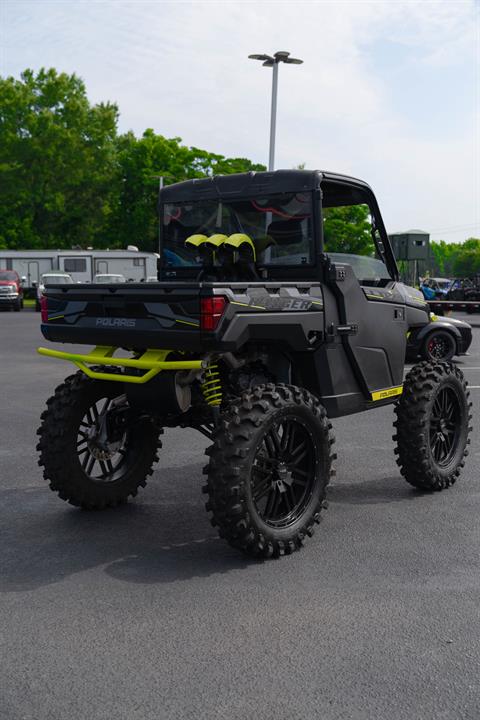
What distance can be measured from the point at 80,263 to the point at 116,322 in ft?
131

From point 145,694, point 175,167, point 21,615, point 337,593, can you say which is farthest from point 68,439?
point 175,167

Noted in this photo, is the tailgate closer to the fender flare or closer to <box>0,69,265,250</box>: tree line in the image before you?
the fender flare

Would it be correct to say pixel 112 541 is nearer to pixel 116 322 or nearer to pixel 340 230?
pixel 116 322

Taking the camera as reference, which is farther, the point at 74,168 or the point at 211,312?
the point at 74,168

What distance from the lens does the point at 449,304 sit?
63.3 ft

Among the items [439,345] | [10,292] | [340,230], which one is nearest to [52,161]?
[10,292]

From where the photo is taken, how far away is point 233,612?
3822 mm

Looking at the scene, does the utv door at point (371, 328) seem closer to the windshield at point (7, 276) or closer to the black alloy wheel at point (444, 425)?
the black alloy wheel at point (444, 425)

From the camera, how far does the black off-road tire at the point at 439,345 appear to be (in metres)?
14.4

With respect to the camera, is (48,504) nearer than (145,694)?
No

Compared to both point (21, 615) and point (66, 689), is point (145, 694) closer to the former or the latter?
point (66, 689)

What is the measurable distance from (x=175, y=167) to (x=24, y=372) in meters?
49.4

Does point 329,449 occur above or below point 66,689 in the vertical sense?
above

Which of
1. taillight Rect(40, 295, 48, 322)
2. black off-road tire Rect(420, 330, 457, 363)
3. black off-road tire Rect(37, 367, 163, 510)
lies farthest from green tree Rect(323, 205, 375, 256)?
black off-road tire Rect(420, 330, 457, 363)
